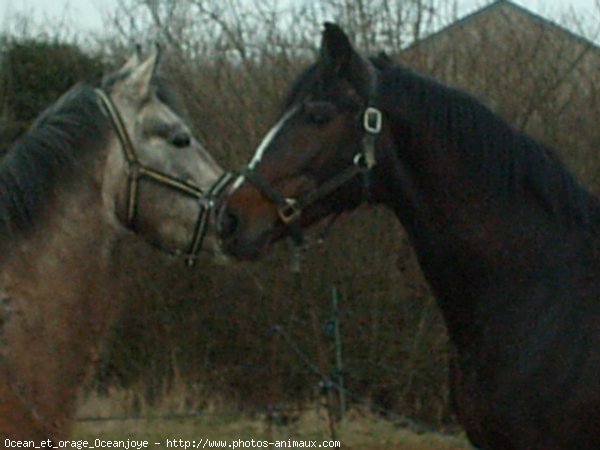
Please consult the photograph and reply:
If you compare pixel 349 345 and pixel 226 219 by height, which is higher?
pixel 226 219

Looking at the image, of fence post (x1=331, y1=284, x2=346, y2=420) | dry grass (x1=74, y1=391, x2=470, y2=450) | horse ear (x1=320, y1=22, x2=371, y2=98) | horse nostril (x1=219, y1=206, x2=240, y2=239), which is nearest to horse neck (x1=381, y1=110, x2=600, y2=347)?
horse ear (x1=320, y1=22, x2=371, y2=98)

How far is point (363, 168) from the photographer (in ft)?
12.5

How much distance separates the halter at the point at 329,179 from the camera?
150 inches

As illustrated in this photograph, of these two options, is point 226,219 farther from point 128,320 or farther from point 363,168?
point 128,320

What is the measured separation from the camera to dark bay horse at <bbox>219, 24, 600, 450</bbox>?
12.2 feet

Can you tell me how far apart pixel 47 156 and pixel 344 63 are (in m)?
1.18

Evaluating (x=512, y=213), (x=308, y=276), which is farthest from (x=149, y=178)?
(x=308, y=276)

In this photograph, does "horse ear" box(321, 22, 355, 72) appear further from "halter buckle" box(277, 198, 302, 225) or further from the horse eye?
the horse eye

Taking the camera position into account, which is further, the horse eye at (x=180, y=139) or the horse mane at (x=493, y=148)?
the horse mane at (x=493, y=148)

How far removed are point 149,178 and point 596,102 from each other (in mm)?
6475

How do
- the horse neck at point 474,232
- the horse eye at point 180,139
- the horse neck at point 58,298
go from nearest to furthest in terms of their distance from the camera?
the horse neck at point 58,298, the horse eye at point 180,139, the horse neck at point 474,232

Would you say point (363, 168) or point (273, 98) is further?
point (273, 98)

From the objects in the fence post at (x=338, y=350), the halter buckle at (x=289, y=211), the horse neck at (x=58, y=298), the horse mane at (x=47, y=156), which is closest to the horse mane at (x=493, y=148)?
the halter buckle at (x=289, y=211)

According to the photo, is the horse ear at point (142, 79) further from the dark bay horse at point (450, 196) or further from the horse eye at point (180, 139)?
the dark bay horse at point (450, 196)
